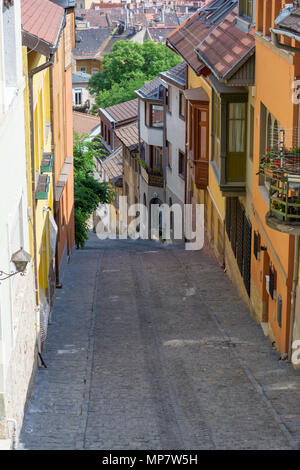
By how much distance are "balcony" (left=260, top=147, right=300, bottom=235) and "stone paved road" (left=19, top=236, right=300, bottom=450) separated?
2.90m

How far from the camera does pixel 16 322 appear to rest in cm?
1227

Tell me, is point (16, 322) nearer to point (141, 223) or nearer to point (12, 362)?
point (12, 362)

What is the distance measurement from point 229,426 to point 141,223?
118 feet

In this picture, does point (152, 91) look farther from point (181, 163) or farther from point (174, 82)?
point (174, 82)

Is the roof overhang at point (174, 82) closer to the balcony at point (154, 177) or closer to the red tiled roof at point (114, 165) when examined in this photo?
the balcony at point (154, 177)

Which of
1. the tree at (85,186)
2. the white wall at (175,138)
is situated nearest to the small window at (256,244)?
the tree at (85,186)

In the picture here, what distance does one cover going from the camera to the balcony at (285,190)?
503 inches

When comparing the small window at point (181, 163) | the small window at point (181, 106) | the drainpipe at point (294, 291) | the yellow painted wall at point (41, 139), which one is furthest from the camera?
the small window at point (181, 163)

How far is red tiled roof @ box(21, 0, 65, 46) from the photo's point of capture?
15.4 meters

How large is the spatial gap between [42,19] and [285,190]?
731 centimetres

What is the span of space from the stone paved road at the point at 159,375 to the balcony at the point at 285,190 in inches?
114

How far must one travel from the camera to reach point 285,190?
1295 centimetres

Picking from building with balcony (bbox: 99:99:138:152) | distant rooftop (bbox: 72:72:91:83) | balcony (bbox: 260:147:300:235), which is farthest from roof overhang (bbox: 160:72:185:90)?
distant rooftop (bbox: 72:72:91:83)

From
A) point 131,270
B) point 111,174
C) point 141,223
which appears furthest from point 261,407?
point 111,174
